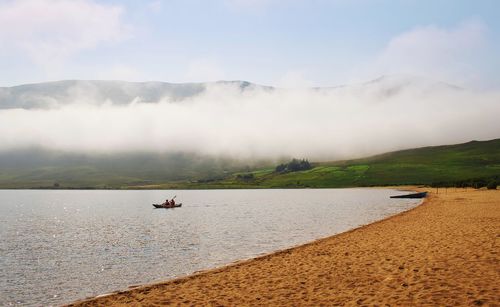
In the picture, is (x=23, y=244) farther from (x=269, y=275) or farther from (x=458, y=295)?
(x=458, y=295)

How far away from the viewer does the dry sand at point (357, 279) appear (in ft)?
66.3

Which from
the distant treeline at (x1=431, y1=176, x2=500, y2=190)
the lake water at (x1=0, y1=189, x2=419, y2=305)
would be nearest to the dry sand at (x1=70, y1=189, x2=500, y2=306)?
the lake water at (x1=0, y1=189, x2=419, y2=305)

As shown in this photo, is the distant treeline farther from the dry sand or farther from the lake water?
the dry sand

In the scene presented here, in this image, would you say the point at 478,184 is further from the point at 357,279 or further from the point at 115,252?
the point at 357,279

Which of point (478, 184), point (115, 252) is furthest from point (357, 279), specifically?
Result: point (478, 184)

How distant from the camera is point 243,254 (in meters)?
41.2

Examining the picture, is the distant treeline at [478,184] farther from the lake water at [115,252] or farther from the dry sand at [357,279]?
the dry sand at [357,279]

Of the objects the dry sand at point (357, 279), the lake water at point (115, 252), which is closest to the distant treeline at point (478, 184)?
the lake water at point (115, 252)

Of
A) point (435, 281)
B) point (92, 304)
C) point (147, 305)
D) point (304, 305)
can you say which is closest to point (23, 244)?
point (92, 304)

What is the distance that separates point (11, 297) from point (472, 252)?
32.5 m

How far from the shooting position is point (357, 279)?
24.8 meters

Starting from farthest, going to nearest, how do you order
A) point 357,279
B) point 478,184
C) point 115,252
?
point 478,184 → point 115,252 → point 357,279

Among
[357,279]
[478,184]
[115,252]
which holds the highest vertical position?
[357,279]

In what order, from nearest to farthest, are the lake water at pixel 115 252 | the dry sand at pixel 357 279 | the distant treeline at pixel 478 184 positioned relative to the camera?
1. the dry sand at pixel 357 279
2. the lake water at pixel 115 252
3. the distant treeline at pixel 478 184
